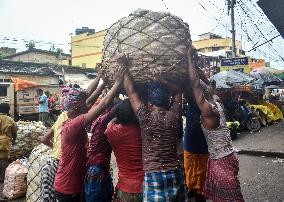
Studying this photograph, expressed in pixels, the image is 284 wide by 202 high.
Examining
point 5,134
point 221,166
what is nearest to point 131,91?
point 221,166

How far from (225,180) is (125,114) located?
4.64 feet

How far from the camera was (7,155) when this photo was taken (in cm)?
711

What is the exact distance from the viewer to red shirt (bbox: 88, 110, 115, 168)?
11.8ft

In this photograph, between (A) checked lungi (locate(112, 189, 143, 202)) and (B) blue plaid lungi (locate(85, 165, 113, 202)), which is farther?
(B) blue plaid lungi (locate(85, 165, 113, 202))

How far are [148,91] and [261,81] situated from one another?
15.5m

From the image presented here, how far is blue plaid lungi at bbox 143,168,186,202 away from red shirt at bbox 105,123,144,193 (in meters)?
0.19

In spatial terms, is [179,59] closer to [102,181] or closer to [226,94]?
[102,181]

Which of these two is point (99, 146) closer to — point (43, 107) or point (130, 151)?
point (130, 151)

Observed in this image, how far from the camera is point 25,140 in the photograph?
7836mm

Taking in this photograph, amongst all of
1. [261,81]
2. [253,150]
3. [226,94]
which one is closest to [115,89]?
[253,150]

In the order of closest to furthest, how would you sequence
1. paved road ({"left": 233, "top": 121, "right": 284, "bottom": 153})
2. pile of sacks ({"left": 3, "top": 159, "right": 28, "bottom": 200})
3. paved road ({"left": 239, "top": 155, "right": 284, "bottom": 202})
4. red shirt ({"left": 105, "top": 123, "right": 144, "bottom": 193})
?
1. red shirt ({"left": 105, "top": 123, "right": 144, "bottom": 193})
2. paved road ({"left": 239, "top": 155, "right": 284, "bottom": 202})
3. pile of sacks ({"left": 3, "top": 159, "right": 28, "bottom": 200})
4. paved road ({"left": 233, "top": 121, "right": 284, "bottom": 153})

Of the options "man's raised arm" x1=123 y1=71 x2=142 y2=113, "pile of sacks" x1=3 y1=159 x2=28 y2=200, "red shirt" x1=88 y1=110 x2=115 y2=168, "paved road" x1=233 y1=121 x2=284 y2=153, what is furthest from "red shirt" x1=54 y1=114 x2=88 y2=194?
"paved road" x1=233 y1=121 x2=284 y2=153

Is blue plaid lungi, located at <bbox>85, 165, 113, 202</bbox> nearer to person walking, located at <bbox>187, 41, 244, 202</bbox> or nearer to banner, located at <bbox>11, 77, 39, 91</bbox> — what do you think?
person walking, located at <bbox>187, 41, 244, 202</bbox>

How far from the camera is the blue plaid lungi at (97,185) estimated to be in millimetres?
3514
